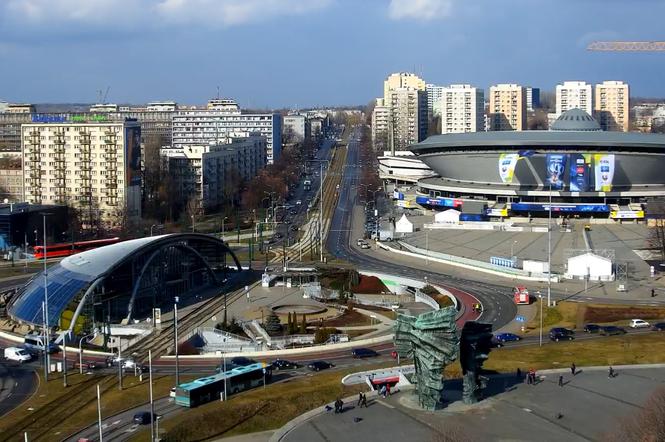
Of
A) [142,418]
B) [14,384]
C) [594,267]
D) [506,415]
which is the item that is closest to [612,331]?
[594,267]

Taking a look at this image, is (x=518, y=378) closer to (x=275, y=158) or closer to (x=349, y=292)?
(x=349, y=292)

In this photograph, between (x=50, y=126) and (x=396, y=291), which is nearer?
(x=396, y=291)

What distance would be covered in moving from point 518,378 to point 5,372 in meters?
21.9

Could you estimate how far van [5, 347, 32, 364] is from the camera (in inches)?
1624

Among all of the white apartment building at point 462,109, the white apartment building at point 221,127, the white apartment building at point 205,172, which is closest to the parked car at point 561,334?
the white apartment building at point 205,172

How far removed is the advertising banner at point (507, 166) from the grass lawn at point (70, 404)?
61372 mm

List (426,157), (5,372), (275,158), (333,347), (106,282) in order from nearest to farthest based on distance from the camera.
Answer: (5,372), (333,347), (106,282), (426,157), (275,158)

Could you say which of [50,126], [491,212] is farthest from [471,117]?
[50,126]

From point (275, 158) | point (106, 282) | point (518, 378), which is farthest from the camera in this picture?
point (275, 158)

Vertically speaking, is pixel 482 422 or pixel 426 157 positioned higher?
pixel 426 157

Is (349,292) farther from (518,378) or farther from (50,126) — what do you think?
(50,126)

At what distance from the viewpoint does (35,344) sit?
44094 millimetres

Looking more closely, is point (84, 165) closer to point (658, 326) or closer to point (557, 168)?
point (557, 168)

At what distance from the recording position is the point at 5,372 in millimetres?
39500
